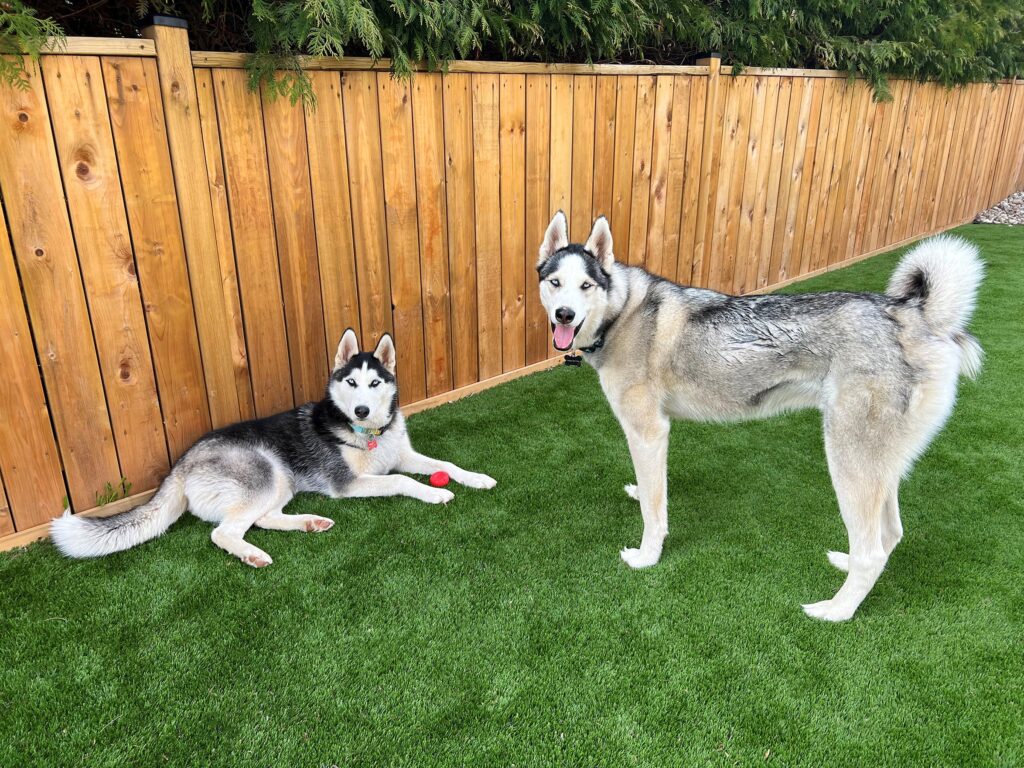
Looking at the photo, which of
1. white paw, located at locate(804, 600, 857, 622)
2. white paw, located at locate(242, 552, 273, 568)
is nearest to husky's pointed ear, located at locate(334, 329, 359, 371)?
white paw, located at locate(242, 552, 273, 568)

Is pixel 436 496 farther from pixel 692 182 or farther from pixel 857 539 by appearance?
pixel 692 182

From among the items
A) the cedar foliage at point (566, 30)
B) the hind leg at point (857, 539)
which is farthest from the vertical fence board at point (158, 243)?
the hind leg at point (857, 539)

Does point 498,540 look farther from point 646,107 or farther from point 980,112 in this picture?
point 980,112

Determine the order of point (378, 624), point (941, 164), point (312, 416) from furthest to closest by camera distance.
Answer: point (941, 164) → point (312, 416) → point (378, 624)

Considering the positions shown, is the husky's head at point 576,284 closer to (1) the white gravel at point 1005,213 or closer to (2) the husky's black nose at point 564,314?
(2) the husky's black nose at point 564,314

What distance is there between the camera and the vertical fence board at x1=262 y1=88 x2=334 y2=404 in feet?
12.3

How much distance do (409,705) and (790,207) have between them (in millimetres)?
6843

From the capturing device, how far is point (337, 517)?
12.0 ft

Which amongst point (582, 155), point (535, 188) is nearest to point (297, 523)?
point (535, 188)

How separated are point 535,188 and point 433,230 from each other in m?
0.97

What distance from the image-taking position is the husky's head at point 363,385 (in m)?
3.70

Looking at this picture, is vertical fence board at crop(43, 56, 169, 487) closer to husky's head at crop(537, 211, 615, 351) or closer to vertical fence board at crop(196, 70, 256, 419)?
vertical fence board at crop(196, 70, 256, 419)

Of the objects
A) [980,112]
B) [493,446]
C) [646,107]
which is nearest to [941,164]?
[980,112]

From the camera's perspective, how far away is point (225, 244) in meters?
3.68
